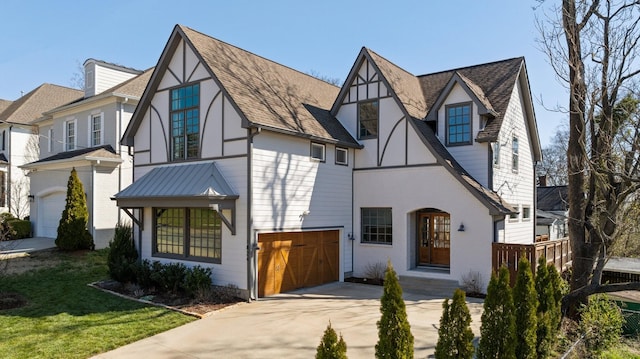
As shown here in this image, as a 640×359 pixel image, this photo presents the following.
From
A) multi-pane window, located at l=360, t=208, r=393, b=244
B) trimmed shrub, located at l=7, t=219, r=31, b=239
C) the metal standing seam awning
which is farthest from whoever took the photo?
trimmed shrub, located at l=7, t=219, r=31, b=239

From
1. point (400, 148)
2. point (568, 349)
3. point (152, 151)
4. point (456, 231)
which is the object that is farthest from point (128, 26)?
point (568, 349)

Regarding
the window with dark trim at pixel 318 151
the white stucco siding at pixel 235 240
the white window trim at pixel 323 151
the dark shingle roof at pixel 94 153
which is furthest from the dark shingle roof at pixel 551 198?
the dark shingle roof at pixel 94 153

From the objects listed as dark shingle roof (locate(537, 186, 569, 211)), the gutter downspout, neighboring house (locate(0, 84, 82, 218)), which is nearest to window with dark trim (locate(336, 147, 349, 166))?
the gutter downspout

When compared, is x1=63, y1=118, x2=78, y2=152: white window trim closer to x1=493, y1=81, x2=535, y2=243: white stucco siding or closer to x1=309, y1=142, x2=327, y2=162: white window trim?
x1=309, y1=142, x2=327, y2=162: white window trim

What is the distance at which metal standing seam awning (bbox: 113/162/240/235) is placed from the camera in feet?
41.7

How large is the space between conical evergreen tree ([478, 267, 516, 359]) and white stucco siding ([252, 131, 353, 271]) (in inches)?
289

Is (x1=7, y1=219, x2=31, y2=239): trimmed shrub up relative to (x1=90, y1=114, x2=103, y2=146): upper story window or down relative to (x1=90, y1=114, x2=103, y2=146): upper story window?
down

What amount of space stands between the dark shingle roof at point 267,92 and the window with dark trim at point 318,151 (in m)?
0.41

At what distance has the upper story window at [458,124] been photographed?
1569cm

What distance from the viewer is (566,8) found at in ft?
35.5

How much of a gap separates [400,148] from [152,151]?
28.5 feet

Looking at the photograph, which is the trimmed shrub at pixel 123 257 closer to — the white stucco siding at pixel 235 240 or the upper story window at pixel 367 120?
the white stucco siding at pixel 235 240

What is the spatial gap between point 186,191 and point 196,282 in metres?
2.61

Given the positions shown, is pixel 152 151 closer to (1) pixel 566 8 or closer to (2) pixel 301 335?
→ (2) pixel 301 335
